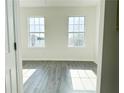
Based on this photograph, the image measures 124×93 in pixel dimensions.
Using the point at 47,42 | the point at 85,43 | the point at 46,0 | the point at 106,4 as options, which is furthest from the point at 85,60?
the point at 106,4

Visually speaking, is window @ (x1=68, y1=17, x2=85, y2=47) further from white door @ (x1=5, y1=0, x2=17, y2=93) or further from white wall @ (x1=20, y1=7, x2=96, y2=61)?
white door @ (x1=5, y1=0, x2=17, y2=93)

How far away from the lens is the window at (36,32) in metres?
6.86

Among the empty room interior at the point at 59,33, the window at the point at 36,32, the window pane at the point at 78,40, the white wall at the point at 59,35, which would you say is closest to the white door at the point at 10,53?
the empty room interior at the point at 59,33

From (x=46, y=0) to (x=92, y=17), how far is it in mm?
Answer: 2460

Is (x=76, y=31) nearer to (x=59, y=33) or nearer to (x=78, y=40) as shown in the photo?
(x=78, y=40)

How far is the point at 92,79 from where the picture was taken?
12.7ft

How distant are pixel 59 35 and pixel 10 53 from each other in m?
5.13

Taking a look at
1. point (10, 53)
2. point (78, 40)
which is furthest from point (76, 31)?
point (10, 53)

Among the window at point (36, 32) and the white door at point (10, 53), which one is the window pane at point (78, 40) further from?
the white door at point (10, 53)

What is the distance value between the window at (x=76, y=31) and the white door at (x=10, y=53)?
5.14 m

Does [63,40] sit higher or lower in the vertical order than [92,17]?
lower

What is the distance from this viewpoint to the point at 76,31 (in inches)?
268
